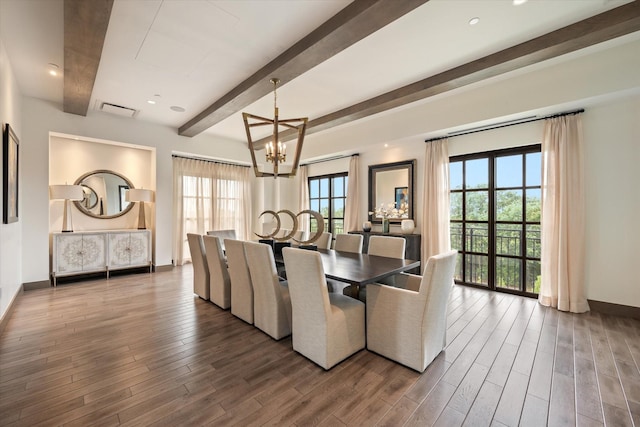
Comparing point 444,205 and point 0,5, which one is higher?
point 0,5

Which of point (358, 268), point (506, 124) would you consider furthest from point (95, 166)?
point (506, 124)

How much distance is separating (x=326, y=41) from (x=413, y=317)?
2.51 meters

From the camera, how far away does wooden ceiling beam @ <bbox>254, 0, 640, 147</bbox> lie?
2.36 m

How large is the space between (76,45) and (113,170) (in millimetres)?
3533

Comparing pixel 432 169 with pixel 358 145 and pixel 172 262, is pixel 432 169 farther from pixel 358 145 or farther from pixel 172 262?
pixel 172 262

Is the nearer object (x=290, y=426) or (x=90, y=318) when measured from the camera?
(x=290, y=426)

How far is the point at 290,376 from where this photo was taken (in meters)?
2.11

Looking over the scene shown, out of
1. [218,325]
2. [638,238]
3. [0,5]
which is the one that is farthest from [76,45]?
[638,238]

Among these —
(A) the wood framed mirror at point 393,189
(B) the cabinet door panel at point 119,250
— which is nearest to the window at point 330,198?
(A) the wood framed mirror at point 393,189

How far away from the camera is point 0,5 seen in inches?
91.3

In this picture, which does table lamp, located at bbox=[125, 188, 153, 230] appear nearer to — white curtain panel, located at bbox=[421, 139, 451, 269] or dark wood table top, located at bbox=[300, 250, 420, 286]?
dark wood table top, located at bbox=[300, 250, 420, 286]

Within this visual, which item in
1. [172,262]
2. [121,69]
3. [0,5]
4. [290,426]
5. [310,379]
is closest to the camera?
[290,426]

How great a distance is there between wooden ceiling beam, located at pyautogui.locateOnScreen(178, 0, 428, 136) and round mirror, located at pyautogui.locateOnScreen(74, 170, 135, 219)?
3335 millimetres

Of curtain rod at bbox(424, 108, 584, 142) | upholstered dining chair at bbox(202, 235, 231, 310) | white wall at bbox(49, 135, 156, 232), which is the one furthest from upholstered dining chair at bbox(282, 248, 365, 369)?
white wall at bbox(49, 135, 156, 232)
